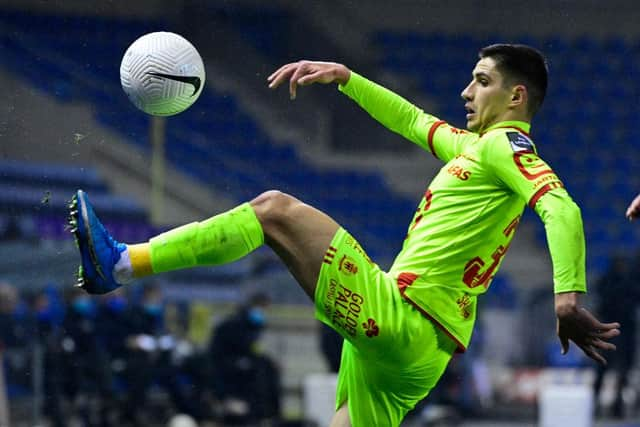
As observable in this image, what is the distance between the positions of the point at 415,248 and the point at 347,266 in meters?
0.36

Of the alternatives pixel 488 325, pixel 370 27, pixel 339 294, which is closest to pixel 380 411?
pixel 339 294

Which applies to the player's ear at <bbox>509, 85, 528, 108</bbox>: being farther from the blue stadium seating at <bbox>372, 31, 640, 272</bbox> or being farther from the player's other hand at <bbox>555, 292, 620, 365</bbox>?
the blue stadium seating at <bbox>372, 31, 640, 272</bbox>

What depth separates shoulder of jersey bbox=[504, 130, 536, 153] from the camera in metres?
4.15

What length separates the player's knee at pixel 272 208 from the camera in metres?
4.11

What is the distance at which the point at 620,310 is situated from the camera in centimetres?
996

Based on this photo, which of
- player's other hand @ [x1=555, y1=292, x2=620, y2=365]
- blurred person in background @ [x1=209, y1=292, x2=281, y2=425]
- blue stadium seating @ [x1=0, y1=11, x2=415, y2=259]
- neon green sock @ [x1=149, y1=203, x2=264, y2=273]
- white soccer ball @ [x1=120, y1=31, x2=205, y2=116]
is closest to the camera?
player's other hand @ [x1=555, y1=292, x2=620, y2=365]

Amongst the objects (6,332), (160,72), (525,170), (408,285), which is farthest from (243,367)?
(525,170)

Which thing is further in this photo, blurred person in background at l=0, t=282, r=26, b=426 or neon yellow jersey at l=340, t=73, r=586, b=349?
blurred person in background at l=0, t=282, r=26, b=426

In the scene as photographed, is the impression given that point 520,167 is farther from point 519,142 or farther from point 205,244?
point 205,244

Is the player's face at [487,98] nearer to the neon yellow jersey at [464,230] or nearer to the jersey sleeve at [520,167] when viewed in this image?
the neon yellow jersey at [464,230]

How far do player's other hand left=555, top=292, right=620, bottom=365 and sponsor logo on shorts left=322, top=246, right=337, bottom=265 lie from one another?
862 millimetres

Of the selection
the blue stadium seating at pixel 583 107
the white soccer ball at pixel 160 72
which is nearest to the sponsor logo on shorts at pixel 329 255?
the white soccer ball at pixel 160 72

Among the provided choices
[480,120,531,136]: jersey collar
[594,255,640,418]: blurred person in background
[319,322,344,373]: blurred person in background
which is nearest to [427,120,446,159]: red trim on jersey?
[480,120,531,136]: jersey collar

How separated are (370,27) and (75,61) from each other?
8596mm
